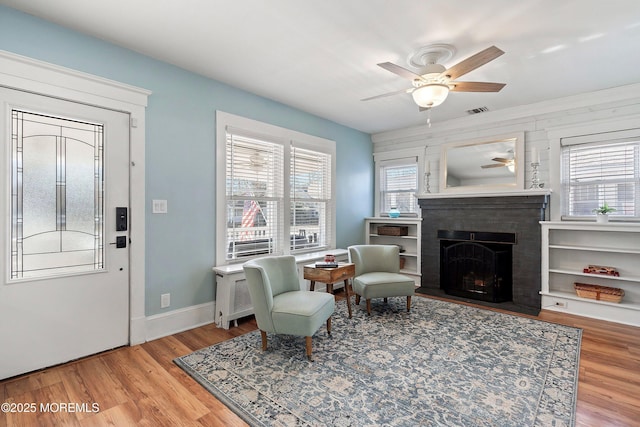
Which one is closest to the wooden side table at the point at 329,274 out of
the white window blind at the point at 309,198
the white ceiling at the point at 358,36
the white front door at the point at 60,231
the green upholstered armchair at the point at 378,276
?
the green upholstered armchair at the point at 378,276

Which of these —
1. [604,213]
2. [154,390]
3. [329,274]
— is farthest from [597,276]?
[154,390]

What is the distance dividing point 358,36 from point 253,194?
7.06 feet

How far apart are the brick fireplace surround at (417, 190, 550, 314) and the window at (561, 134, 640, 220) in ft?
1.18

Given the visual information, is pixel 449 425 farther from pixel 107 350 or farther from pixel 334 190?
pixel 334 190

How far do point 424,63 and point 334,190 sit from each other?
2.48m

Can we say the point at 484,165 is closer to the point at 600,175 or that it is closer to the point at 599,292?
the point at 600,175

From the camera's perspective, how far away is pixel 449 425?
5.95ft

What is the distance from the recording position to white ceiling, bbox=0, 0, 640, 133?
219cm

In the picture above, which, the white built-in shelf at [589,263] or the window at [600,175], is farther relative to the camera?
the window at [600,175]

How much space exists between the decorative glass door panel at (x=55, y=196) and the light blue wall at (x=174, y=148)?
418 mm

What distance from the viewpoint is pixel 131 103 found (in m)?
2.81

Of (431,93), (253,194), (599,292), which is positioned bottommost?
(599,292)

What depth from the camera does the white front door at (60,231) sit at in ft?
7.45

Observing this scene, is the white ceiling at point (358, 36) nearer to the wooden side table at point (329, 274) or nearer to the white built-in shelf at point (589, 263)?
the white built-in shelf at point (589, 263)
